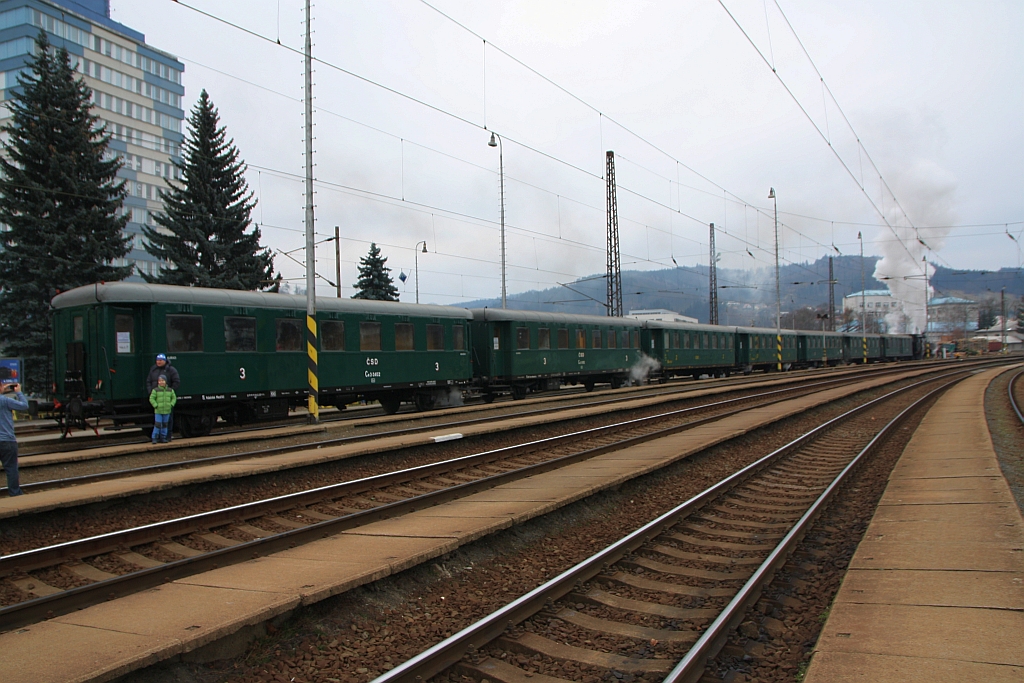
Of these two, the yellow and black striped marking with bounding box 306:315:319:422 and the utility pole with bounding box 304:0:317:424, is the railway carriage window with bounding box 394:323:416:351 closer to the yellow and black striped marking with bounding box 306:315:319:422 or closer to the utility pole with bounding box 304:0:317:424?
the utility pole with bounding box 304:0:317:424

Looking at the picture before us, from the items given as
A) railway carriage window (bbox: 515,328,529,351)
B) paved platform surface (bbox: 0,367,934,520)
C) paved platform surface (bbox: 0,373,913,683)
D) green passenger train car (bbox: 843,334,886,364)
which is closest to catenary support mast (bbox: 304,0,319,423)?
paved platform surface (bbox: 0,367,934,520)

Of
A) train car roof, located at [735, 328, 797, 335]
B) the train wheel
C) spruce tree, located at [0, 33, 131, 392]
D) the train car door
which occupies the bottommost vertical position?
the train wheel

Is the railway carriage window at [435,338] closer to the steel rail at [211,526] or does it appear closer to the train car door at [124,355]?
the train car door at [124,355]

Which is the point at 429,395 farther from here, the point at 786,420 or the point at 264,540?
the point at 264,540

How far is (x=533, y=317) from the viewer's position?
26812 mm

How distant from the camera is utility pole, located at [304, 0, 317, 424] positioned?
1733cm

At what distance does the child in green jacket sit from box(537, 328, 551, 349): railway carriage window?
48.2ft

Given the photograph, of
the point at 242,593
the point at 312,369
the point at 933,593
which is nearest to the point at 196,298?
the point at 312,369

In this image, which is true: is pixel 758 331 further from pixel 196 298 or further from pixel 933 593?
pixel 933 593

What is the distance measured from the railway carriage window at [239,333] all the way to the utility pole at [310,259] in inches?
50.2

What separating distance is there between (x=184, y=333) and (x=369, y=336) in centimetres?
532

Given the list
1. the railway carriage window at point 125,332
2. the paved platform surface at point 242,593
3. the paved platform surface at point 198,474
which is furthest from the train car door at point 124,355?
the paved platform surface at point 242,593

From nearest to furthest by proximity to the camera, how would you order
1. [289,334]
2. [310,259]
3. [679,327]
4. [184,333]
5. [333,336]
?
[184,333], [310,259], [289,334], [333,336], [679,327]

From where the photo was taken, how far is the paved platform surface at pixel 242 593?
423 centimetres
